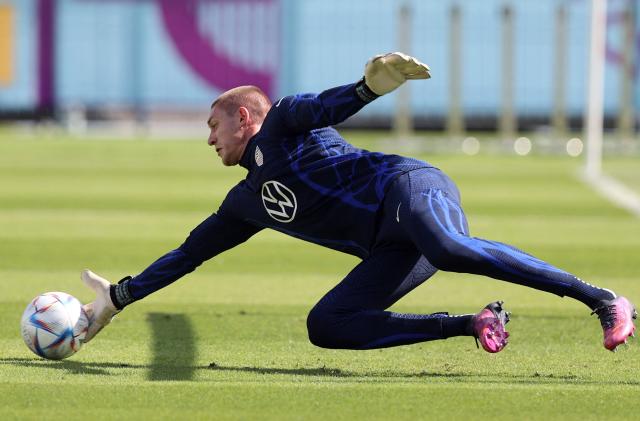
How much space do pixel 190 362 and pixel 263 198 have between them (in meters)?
0.93

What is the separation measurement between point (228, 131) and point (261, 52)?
38.7m

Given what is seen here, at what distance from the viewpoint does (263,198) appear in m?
6.96

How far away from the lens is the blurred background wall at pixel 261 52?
148 feet

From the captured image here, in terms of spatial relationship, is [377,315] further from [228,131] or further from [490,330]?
[228,131]

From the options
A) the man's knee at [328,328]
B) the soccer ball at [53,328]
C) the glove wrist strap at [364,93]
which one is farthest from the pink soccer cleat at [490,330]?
the soccer ball at [53,328]

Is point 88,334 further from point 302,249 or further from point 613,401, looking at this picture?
point 302,249

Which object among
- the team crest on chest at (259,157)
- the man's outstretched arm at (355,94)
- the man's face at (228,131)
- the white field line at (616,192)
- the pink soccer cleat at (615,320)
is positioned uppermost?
the man's outstretched arm at (355,94)

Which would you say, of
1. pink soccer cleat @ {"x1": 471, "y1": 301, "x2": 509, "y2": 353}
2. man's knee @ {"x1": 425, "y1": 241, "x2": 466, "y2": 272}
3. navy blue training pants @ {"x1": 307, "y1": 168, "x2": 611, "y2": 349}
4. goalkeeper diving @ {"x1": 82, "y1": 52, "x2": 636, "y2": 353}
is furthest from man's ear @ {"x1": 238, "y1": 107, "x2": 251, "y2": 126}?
pink soccer cleat @ {"x1": 471, "y1": 301, "x2": 509, "y2": 353}

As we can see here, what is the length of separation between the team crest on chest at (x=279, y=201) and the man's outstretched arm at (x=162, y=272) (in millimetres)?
347

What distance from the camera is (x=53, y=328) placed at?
277 inches

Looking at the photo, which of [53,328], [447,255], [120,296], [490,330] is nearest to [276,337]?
[120,296]

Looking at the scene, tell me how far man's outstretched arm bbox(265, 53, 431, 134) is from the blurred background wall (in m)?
38.2

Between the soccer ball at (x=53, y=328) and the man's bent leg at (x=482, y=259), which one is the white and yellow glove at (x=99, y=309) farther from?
the man's bent leg at (x=482, y=259)

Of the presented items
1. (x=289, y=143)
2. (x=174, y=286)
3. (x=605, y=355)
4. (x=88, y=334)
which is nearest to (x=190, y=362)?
(x=88, y=334)
